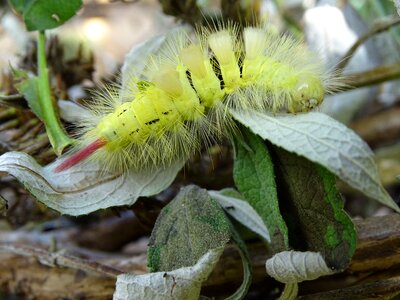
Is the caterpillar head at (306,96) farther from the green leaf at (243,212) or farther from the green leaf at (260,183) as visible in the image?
the green leaf at (243,212)

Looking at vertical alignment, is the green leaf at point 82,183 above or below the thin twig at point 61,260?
above

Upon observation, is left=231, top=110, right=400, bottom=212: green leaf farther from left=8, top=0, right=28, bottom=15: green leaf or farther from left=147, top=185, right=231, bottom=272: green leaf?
left=8, top=0, right=28, bottom=15: green leaf

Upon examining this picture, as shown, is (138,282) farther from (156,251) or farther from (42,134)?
(42,134)

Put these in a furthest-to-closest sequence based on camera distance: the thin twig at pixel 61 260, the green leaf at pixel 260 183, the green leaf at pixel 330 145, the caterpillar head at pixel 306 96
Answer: the thin twig at pixel 61 260, the caterpillar head at pixel 306 96, the green leaf at pixel 260 183, the green leaf at pixel 330 145

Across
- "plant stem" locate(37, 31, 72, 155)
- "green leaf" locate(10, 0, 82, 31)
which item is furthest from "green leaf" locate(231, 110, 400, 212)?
"green leaf" locate(10, 0, 82, 31)

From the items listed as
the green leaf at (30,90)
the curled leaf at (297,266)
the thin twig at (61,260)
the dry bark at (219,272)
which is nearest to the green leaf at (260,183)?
the curled leaf at (297,266)

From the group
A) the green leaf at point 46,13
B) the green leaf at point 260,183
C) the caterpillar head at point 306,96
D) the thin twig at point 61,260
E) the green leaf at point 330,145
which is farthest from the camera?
the green leaf at point 46,13

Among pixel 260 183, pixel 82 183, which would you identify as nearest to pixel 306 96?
pixel 260 183
